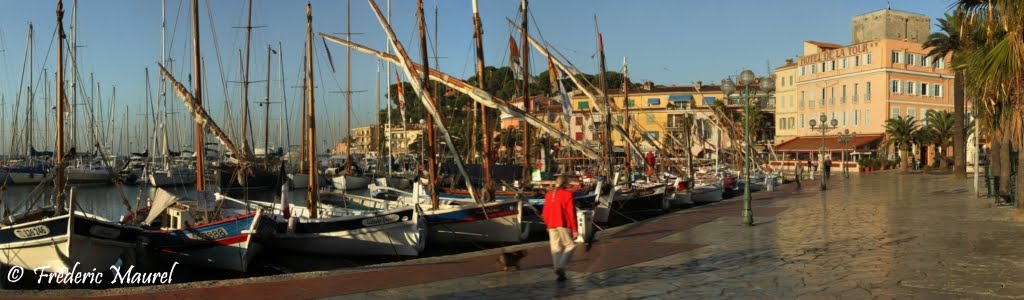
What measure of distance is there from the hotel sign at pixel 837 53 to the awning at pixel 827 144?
7.83 meters

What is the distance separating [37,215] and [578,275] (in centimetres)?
1543

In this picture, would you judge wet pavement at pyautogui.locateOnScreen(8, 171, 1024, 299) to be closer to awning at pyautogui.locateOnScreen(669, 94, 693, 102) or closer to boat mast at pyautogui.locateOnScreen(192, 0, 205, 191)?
boat mast at pyautogui.locateOnScreen(192, 0, 205, 191)

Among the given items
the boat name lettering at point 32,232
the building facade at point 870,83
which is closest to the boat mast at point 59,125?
the boat name lettering at point 32,232

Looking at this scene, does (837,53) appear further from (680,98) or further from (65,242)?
(65,242)

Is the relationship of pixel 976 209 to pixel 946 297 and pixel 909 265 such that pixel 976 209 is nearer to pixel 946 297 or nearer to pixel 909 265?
pixel 909 265

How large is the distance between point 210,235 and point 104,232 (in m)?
2.26

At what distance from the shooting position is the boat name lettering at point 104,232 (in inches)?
713

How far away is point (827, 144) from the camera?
269ft

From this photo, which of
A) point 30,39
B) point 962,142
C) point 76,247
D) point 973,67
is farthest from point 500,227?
point 30,39

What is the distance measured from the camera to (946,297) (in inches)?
420

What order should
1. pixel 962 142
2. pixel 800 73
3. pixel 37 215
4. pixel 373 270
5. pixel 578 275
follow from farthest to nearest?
pixel 800 73 < pixel 962 142 < pixel 37 215 < pixel 373 270 < pixel 578 275

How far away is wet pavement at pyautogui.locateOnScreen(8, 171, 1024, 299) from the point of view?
11766 mm

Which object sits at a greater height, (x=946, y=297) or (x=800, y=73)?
(x=800, y=73)

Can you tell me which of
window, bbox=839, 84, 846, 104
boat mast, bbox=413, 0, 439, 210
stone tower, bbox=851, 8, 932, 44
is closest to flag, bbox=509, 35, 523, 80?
boat mast, bbox=413, 0, 439, 210
